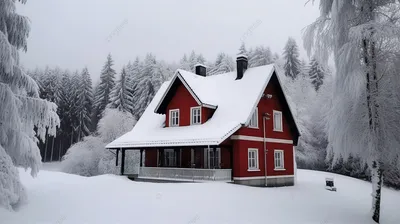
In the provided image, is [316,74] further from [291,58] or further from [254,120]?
[254,120]

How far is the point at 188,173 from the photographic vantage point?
19.8 metres

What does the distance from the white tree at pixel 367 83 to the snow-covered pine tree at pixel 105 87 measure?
43.8 metres

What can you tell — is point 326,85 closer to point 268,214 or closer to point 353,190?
point 353,190

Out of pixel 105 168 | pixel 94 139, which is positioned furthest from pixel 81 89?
pixel 105 168

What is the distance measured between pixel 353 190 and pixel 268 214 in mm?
14583

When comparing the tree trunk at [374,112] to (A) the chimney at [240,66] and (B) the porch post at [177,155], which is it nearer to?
(A) the chimney at [240,66]

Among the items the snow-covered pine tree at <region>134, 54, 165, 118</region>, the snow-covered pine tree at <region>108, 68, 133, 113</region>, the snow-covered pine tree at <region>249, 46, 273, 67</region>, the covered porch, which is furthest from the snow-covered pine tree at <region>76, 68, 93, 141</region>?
the covered porch

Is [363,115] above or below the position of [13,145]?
above

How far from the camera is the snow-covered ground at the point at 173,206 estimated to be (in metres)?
11.5

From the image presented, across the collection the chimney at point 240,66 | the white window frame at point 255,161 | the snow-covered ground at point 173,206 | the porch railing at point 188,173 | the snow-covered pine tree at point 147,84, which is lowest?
the snow-covered ground at point 173,206

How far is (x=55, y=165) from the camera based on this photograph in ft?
178

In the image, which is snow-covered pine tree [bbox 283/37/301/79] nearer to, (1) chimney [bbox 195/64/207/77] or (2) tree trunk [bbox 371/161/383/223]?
(1) chimney [bbox 195/64/207/77]

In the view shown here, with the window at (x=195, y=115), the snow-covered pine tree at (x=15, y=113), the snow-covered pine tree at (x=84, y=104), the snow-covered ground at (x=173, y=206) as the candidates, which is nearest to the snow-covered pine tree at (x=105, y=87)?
the snow-covered pine tree at (x=84, y=104)

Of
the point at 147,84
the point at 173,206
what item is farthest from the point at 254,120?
the point at 147,84
